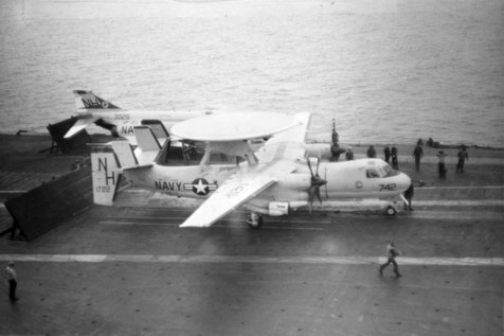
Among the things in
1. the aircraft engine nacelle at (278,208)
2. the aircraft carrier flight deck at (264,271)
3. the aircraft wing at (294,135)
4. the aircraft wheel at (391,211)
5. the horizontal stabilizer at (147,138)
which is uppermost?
the horizontal stabilizer at (147,138)

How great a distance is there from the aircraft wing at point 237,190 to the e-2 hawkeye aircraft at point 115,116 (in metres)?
17.9

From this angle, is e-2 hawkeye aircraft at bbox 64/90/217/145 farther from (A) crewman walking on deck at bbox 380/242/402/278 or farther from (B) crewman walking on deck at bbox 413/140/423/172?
(A) crewman walking on deck at bbox 380/242/402/278

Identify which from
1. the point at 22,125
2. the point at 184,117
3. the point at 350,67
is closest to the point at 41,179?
the point at 184,117

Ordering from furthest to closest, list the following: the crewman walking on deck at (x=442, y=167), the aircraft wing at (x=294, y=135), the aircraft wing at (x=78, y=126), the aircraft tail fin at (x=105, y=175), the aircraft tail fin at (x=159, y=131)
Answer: the aircraft wing at (x=78, y=126), the aircraft tail fin at (x=159, y=131), the crewman walking on deck at (x=442, y=167), the aircraft wing at (x=294, y=135), the aircraft tail fin at (x=105, y=175)

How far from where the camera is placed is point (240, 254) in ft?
104

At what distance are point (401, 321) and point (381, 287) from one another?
3037 millimetres

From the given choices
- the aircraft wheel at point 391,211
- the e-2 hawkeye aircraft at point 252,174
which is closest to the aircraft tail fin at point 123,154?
the e-2 hawkeye aircraft at point 252,174

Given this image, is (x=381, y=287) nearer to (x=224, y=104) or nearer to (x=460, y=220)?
(x=460, y=220)

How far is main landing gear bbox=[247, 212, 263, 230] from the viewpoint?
3450 centimetres

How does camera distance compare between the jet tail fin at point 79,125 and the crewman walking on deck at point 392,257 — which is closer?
the crewman walking on deck at point 392,257

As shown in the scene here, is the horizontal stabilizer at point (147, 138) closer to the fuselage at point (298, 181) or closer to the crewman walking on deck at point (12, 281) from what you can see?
the fuselage at point (298, 181)

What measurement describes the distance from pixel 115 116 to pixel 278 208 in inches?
983

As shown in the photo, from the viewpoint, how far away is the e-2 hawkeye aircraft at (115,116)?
171ft

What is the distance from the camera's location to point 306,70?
109375mm
